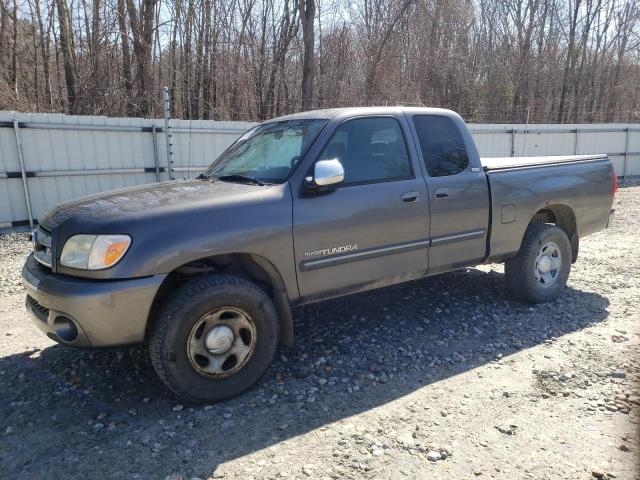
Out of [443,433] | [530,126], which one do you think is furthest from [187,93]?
[443,433]

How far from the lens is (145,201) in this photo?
339 cm

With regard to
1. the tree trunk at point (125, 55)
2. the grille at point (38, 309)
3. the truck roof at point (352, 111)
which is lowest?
the grille at point (38, 309)

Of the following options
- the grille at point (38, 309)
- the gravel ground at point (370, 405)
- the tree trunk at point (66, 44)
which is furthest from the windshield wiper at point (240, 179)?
the tree trunk at point (66, 44)

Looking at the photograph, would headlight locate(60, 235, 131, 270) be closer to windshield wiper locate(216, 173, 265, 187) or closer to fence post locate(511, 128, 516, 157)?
windshield wiper locate(216, 173, 265, 187)

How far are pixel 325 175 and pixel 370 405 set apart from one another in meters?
1.59

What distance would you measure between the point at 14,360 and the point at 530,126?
15.8m

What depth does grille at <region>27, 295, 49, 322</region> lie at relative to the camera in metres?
3.22

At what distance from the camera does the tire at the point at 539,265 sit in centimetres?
502

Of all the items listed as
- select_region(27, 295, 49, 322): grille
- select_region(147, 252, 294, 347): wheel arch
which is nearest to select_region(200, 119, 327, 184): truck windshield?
select_region(147, 252, 294, 347): wheel arch

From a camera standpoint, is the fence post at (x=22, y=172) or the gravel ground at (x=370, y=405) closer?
the gravel ground at (x=370, y=405)

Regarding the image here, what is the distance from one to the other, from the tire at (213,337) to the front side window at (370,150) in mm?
1201

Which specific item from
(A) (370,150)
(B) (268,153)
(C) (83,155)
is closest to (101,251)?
(B) (268,153)

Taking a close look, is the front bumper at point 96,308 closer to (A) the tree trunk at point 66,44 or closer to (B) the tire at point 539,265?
(B) the tire at point 539,265

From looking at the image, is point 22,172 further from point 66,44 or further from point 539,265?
point 539,265
